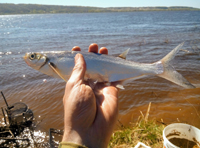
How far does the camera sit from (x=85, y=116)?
2617 millimetres

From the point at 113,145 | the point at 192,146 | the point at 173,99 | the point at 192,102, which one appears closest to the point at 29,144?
the point at 113,145

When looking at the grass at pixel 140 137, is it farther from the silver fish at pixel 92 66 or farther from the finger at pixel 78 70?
the finger at pixel 78 70

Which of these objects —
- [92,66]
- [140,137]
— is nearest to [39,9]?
[92,66]

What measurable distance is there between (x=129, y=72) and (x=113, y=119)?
1301 mm

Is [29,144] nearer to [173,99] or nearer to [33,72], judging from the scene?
[173,99]

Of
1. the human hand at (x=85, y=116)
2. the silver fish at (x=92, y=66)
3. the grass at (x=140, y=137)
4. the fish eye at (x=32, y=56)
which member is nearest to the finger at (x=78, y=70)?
the human hand at (x=85, y=116)

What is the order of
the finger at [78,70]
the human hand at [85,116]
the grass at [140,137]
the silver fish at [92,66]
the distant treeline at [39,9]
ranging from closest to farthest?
1. the human hand at [85,116]
2. the finger at [78,70]
3. the silver fish at [92,66]
4. the grass at [140,137]
5. the distant treeline at [39,9]

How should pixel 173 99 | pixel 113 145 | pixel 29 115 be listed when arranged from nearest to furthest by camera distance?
pixel 113 145
pixel 29 115
pixel 173 99

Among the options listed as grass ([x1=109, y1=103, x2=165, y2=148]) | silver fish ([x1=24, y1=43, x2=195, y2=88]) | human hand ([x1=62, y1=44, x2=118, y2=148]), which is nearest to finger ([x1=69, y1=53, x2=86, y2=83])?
human hand ([x1=62, y1=44, x2=118, y2=148])

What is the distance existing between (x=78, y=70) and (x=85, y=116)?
3.55 ft

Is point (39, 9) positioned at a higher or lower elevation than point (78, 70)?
higher

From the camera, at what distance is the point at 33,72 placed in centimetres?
1139

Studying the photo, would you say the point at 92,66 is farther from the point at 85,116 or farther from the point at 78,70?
the point at 85,116

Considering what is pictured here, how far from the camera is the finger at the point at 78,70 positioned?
121 inches
